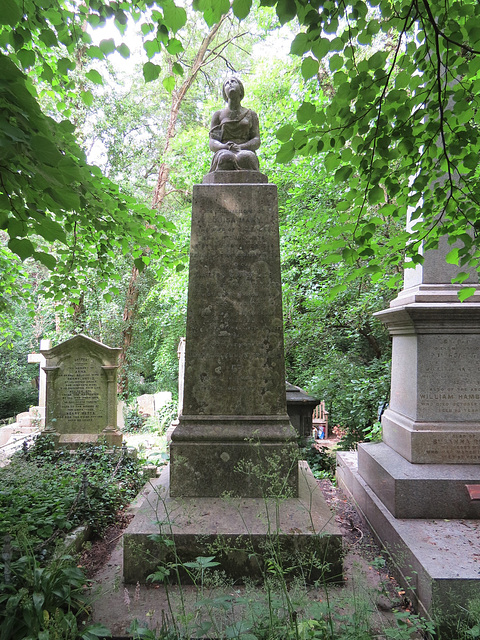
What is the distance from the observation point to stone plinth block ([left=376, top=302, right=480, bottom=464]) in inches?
141

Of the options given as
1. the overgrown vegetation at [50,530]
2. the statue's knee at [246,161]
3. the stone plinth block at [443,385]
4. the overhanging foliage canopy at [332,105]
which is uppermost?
the statue's knee at [246,161]

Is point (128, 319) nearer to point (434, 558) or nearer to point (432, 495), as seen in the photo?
point (432, 495)

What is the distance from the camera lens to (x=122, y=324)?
13.9 m

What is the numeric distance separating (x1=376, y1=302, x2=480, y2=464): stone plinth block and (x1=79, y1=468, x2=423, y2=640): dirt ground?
36.3 inches

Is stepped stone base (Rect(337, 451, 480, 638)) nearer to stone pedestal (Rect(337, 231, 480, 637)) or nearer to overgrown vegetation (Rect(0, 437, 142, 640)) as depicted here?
stone pedestal (Rect(337, 231, 480, 637))

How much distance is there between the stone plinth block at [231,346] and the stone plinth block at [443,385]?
1.35 meters

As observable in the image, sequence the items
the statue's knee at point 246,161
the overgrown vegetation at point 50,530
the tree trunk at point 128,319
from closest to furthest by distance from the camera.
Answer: the overgrown vegetation at point 50,530 → the statue's knee at point 246,161 → the tree trunk at point 128,319

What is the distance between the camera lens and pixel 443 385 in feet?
12.2

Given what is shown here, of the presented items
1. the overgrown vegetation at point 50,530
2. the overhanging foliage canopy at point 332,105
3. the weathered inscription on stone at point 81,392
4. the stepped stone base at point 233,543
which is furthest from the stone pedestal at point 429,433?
the weathered inscription on stone at point 81,392

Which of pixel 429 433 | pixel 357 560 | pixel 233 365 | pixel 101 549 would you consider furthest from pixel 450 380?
pixel 101 549

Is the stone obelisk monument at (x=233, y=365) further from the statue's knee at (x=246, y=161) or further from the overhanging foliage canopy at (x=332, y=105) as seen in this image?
the overhanging foliage canopy at (x=332, y=105)

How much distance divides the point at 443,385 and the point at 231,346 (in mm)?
2204

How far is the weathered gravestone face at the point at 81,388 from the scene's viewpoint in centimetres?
748

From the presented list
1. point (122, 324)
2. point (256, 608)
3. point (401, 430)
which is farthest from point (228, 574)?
point (122, 324)
